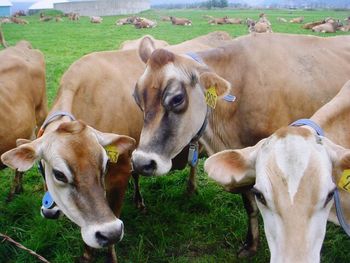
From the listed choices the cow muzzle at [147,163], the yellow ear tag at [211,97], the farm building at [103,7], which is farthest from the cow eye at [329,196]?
the farm building at [103,7]

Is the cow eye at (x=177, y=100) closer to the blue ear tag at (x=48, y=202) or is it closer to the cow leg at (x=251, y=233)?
the cow leg at (x=251, y=233)

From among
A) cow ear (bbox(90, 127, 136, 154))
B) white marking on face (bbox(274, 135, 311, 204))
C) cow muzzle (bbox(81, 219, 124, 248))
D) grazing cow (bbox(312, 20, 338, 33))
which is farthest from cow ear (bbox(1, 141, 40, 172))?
grazing cow (bbox(312, 20, 338, 33))

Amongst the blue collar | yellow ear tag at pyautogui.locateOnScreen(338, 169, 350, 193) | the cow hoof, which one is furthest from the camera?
the cow hoof

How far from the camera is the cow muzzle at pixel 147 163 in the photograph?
10.7ft

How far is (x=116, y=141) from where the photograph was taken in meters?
3.34

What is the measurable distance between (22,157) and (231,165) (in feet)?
5.20

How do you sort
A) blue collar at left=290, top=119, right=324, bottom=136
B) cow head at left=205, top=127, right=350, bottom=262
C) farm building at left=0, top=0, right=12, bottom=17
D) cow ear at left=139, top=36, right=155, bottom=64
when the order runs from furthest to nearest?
farm building at left=0, top=0, right=12, bottom=17 → cow ear at left=139, top=36, right=155, bottom=64 → blue collar at left=290, top=119, right=324, bottom=136 → cow head at left=205, top=127, right=350, bottom=262

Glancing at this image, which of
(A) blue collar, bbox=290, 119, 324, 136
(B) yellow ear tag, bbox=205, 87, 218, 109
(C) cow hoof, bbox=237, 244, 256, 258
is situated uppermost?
(A) blue collar, bbox=290, 119, 324, 136

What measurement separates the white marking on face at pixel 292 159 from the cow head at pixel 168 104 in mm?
1211

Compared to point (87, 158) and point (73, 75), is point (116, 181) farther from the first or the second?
point (73, 75)

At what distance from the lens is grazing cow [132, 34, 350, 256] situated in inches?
134

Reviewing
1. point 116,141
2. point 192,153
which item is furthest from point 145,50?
point 116,141

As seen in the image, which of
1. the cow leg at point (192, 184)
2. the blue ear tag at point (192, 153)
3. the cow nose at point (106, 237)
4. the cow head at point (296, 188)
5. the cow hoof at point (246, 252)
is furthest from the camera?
→ the cow leg at point (192, 184)

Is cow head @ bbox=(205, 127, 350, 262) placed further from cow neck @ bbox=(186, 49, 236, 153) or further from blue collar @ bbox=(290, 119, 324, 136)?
cow neck @ bbox=(186, 49, 236, 153)
